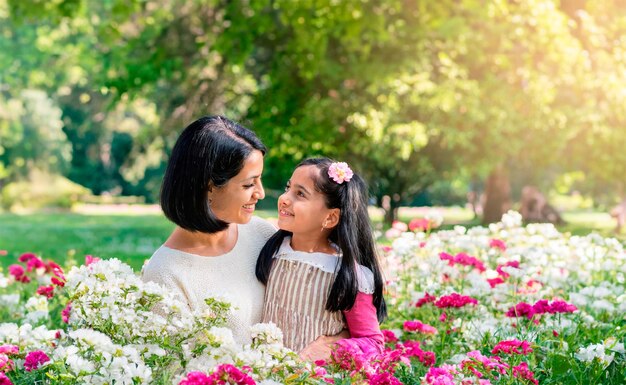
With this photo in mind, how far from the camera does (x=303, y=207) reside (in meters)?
3.48

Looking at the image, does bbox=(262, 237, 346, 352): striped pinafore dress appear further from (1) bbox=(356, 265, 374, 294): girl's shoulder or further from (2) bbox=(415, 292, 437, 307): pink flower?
(2) bbox=(415, 292, 437, 307): pink flower

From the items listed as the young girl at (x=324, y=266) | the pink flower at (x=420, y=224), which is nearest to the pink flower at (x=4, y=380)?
the young girl at (x=324, y=266)

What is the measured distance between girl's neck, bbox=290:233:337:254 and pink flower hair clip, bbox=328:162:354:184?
10.6 inches

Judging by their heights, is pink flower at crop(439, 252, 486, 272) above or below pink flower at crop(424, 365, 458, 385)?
above

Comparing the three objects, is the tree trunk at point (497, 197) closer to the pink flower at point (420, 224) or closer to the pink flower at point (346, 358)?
the pink flower at point (420, 224)

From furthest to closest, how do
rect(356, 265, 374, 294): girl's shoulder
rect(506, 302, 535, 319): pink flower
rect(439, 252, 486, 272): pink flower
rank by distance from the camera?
1. rect(439, 252, 486, 272): pink flower
2. rect(506, 302, 535, 319): pink flower
3. rect(356, 265, 374, 294): girl's shoulder

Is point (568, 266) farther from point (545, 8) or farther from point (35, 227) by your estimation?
point (35, 227)

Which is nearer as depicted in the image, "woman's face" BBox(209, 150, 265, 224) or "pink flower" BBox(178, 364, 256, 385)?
"pink flower" BBox(178, 364, 256, 385)

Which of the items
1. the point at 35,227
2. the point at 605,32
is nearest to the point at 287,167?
the point at 605,32

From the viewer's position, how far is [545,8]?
1134cm

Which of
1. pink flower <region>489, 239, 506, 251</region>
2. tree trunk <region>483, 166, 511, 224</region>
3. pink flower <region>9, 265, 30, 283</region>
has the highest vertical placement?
tree trunk <region>483, 166, 511, 224</region>

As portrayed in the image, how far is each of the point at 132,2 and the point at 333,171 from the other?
7320 mm

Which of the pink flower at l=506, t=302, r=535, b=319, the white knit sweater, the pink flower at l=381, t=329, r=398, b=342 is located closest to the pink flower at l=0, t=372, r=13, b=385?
the white knit sweater

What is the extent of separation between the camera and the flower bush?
2.58 metres
